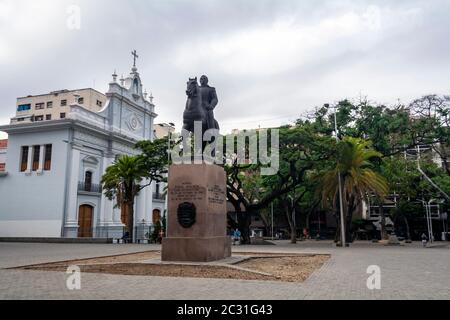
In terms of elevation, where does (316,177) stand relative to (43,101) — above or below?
below

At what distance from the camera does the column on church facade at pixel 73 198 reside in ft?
104

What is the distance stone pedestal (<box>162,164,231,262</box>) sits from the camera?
467 inches

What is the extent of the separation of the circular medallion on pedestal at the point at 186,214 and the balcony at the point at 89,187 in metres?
23.8

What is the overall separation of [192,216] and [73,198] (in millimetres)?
23301

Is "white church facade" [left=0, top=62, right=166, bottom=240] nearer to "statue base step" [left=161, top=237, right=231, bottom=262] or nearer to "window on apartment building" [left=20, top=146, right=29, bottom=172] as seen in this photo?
"window on apartment building" [left=20, top=146, right=29, bottom=172]

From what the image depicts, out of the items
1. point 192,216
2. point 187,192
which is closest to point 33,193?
point 187,192

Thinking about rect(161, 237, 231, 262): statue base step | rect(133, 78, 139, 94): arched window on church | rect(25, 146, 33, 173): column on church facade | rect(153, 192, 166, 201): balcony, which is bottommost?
rect(161, 237, 231, 262): statue base step

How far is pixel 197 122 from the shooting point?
13.6 m

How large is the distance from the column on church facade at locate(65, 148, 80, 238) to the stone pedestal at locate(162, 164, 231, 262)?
72.7ft

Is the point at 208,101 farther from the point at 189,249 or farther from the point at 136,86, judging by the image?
the point at 136,86

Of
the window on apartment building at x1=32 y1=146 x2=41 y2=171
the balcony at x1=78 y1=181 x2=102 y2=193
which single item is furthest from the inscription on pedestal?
→ the window on apartment building at x1=32 y1=146 x2=41 y2=171
